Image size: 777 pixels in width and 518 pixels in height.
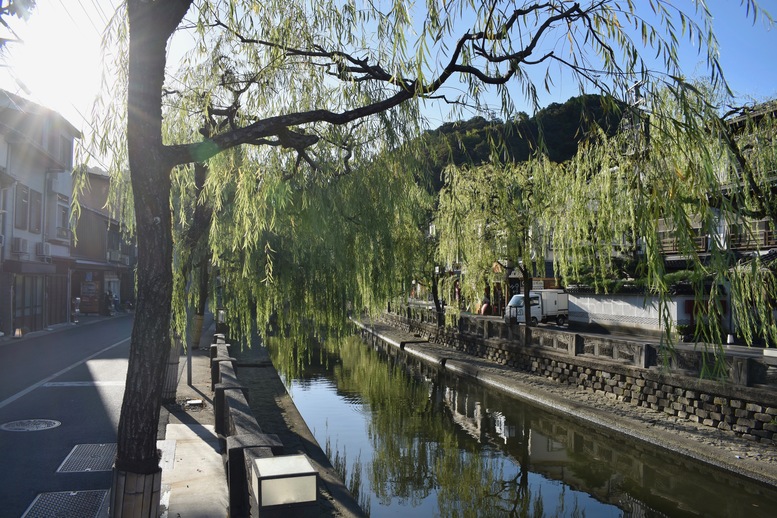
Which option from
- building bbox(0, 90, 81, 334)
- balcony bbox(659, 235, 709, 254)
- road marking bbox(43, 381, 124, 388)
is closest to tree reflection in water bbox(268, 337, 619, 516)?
road marking bbox(43, 381, 124, 388)

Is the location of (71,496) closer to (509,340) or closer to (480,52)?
(480,52)

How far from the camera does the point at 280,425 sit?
40.2ft

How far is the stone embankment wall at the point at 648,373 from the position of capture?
37.4 feet

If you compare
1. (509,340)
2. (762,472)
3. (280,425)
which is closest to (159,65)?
(280,425)

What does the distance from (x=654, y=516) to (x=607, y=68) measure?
7.31m

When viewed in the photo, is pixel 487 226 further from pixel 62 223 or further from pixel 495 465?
pixel 62 223

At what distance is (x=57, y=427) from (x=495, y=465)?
7.93 metres

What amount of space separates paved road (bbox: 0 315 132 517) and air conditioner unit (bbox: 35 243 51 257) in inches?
371

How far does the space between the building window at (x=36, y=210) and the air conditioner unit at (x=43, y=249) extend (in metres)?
0.66

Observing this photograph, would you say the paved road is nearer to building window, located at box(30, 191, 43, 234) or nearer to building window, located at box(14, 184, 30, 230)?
building window, located at box(14, 184, 30, 230)

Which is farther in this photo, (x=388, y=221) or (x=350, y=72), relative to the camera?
(x=388, y=221)

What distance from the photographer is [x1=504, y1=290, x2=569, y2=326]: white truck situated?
33.6m

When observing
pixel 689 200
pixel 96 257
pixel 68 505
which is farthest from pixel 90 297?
pixel 689 200

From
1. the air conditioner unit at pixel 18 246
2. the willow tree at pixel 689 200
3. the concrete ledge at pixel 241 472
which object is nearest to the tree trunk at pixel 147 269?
the concrete ledge at pixel 241 472
